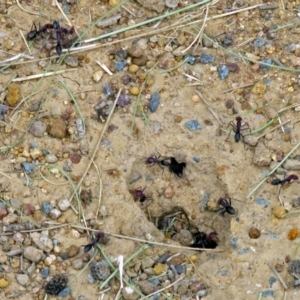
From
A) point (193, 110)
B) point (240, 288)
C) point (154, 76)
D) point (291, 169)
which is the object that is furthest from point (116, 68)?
point (240, 288)

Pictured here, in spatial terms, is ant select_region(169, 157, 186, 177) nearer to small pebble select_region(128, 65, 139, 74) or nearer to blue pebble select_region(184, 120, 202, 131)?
blue pebble select_region(184, 120, 202, 131)

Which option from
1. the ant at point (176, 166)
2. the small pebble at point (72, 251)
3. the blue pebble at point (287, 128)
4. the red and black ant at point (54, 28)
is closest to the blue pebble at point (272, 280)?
the ant at point (176, 166)

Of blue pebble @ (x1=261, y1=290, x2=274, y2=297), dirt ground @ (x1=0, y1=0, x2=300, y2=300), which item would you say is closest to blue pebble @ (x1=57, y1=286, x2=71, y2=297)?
dirt ground @ (x1=0, y1=0, x2=300, y2=300)

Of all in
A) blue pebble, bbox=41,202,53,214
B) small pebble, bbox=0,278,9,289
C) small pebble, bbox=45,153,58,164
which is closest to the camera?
small pebble, bbox=0,278,9,289

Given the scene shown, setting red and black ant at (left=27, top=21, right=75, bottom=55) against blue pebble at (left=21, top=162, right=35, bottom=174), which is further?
red and black ant at (left=27, top=21, right=75, bottom=55)

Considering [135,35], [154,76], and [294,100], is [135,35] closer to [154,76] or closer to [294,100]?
[154,76]

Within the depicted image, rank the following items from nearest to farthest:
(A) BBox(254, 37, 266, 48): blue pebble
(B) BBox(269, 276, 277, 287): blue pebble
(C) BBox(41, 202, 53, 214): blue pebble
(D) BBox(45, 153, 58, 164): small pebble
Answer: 1. (B) BBox(269, 276, 277, 287): blue pebble
2. (C) BBox(41, 202, 53, 214): blue pebble
3. (D) BBox(45, 153, 58, 164): small pebble
4. (A) BBox(254, 37, 266, 48): blue pebble
